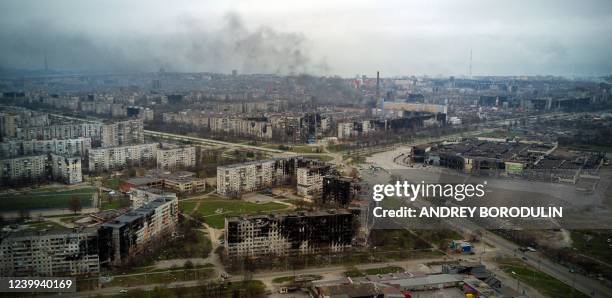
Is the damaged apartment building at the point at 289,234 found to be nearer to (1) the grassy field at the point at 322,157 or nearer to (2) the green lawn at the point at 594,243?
(2) the green lawn at the point at 594,243

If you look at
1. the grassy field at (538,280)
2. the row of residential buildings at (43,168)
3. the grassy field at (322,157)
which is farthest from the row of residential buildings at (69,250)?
the grassy field at (322,157)

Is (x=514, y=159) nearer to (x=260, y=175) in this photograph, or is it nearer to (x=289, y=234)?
(x=260, y=175)

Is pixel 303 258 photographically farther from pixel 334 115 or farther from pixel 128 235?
pixel 334 115

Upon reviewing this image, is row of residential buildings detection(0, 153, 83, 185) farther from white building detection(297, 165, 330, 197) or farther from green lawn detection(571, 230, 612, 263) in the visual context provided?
green lawn detection(571, 230, 612, 263)

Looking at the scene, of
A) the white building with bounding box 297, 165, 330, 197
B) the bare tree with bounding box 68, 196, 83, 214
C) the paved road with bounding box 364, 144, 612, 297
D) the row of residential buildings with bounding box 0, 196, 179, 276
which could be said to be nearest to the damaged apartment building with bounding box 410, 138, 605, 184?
the paved road with bounding box 364, 144, 612, 297

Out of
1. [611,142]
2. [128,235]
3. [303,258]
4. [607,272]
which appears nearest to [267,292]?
[303,258]
